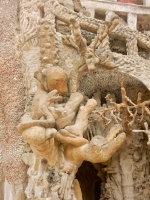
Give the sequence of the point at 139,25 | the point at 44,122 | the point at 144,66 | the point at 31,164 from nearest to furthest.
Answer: the point at 44,122
the point at 31,164
the point at 144,66
the point at 139,25

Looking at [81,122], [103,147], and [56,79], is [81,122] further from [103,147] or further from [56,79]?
[56,79]

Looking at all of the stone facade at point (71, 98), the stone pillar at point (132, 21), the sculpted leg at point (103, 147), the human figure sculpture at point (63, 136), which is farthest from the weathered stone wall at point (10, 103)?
the stone pillar at point (132, 21)

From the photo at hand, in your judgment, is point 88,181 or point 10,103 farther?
point 88,181

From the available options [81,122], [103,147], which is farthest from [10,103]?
[103,147]

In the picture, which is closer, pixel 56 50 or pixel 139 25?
pixel 56 50

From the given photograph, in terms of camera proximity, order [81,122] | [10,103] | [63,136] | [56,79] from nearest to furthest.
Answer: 1. [63,136]
2. [81,122]
3. [56,79]
4. [10,103]

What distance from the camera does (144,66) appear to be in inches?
163

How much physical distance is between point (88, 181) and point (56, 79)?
2.13m

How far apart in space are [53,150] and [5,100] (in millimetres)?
1344

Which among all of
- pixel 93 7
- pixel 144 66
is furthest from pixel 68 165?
pixel 93 7

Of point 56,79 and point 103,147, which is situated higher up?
point 56,79

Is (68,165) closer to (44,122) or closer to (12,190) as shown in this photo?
(44,122)

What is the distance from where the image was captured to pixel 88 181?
494cm

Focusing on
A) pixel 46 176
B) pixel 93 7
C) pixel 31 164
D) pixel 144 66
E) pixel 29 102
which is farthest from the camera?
pixel 93 7
